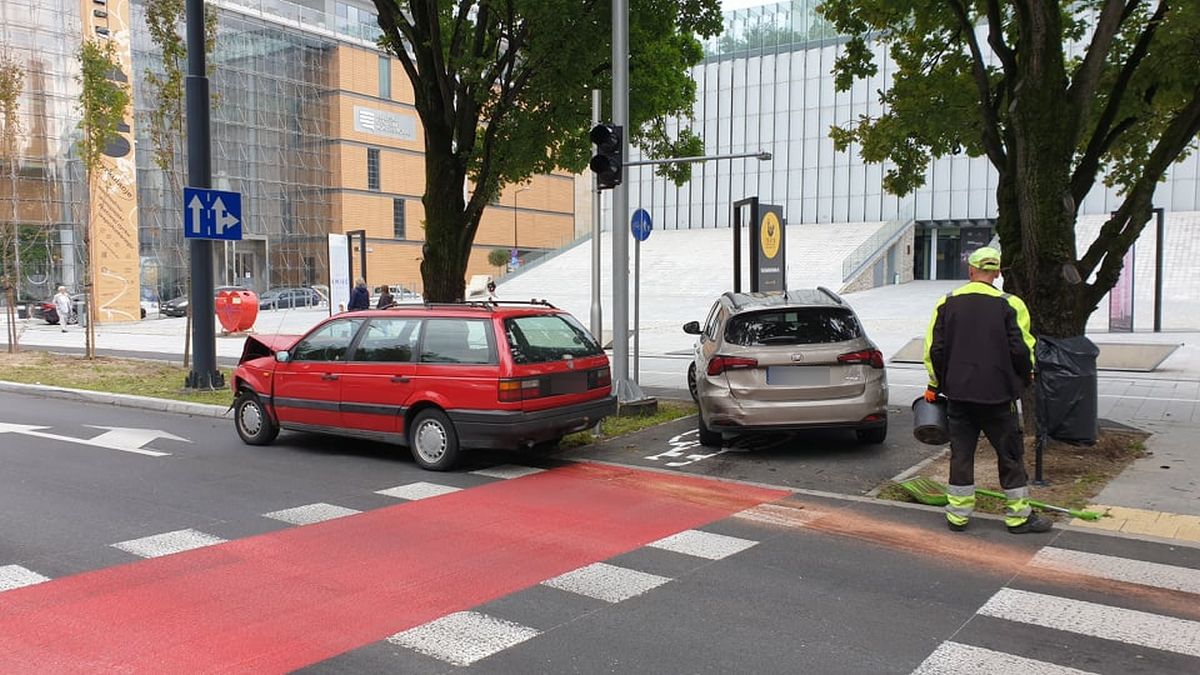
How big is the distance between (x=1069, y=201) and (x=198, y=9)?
41.1 ft


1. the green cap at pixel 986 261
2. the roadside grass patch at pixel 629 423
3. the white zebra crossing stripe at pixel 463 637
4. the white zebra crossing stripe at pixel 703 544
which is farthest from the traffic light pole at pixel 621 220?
the white zebra crossing stripe at pixel 463 637

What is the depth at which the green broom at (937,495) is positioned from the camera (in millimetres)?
6551

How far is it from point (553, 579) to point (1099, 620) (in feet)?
9.52

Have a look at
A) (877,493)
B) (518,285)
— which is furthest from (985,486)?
(518,285)

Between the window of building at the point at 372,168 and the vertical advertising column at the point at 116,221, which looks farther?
the window of building at the point at 372,168

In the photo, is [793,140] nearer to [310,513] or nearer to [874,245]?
[874,245]

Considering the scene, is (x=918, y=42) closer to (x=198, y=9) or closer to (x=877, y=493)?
(x=877, y=493)

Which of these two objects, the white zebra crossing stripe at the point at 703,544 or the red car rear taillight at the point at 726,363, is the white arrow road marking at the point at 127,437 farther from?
the white zebra crossing stripe at the point at 703,544

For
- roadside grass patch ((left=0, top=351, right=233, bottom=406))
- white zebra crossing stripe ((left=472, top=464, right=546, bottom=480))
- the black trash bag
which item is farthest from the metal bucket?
roadside grass patch ((left=0, top=351, right=233, bottom=406))

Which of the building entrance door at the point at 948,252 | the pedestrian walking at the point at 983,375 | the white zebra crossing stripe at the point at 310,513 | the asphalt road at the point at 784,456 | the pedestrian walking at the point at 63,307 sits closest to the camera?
the pedestrian walking at the point at 983,375

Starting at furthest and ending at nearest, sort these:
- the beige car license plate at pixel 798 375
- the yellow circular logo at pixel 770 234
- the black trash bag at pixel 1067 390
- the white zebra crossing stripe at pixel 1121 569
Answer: the yellow circular logo at pixel 770 234 → the beige car license plate at pixel 798 375 → the black trash bag at pixel 1067 390 → the white zebra crossing stripe at pixel 1121 569

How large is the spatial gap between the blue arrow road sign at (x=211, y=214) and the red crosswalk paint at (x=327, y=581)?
8.36m

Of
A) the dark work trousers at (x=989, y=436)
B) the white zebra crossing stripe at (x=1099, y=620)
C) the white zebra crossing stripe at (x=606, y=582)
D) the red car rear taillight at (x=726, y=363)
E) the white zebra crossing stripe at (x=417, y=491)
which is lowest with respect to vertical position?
the white zebra crossing stripe at (x=417, y=491)

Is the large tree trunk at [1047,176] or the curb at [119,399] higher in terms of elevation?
the large tree trunk at [1047,176]
